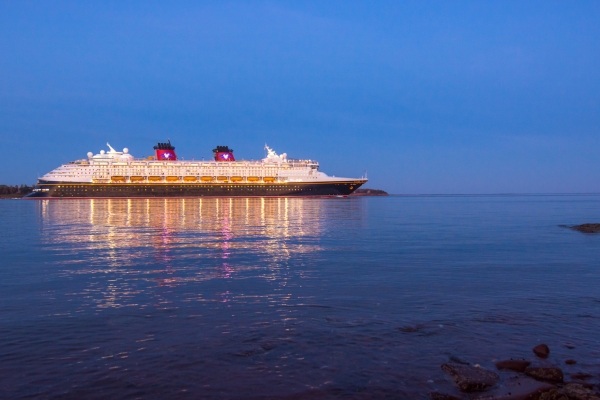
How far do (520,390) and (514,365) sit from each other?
843 millimetres

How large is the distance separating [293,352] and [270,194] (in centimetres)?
8829

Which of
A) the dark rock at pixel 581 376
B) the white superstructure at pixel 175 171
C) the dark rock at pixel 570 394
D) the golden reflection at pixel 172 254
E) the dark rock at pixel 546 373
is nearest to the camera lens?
the dark rock at pixel 570 394

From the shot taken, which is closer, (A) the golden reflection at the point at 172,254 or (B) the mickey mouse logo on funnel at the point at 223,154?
(A) the golden reflection at the point at 172,254

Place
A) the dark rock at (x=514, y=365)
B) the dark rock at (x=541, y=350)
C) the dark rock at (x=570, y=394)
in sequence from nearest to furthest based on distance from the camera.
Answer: the dark rock at (x=570, y=394), the dark rock at (x=514, y=365), the dark rock at (x=541, y=350)

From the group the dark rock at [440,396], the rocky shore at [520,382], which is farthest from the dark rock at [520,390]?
the dark rock at [440,396]

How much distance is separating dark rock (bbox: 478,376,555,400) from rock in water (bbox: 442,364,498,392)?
0.16 metres

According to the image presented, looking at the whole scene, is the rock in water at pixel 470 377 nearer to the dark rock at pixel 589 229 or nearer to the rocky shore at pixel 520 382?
the rocky shore at pixel 520 382

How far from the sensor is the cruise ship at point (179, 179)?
91938mm

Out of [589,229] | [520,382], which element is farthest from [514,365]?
[589,229]

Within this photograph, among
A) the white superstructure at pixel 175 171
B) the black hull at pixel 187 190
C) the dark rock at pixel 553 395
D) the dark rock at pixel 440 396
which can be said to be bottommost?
the dark rock at pixel 440 396

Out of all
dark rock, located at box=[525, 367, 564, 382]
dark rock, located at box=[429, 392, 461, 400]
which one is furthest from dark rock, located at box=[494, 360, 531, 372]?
dark rock, located at box=[429, 392, 461, 400]

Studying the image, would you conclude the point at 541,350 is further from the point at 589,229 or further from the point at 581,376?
the point at 589,229

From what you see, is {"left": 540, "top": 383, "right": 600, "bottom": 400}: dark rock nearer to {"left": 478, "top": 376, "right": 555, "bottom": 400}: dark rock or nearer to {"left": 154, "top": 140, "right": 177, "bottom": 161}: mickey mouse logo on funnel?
{"left": 478, "top": 376, "right": 555, "bottom": 400}: dark rock

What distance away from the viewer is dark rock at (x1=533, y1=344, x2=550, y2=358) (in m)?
6.78
